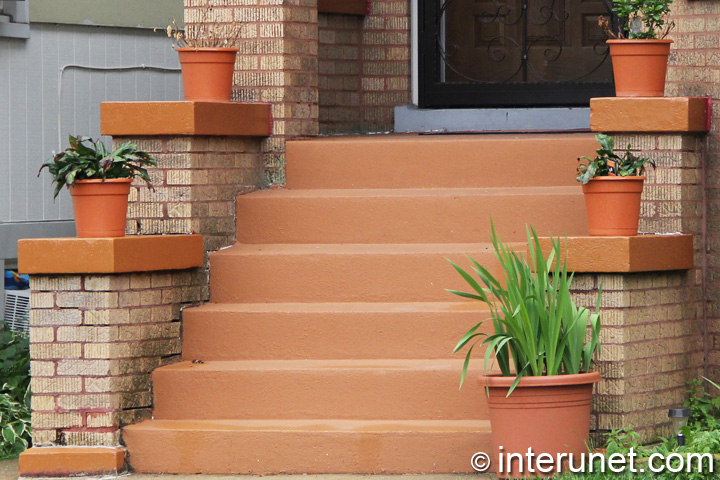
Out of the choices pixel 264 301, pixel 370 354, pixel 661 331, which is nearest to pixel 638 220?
pixel 661 331

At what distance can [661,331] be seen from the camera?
556 centimetres

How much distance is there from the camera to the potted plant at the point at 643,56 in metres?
5.75

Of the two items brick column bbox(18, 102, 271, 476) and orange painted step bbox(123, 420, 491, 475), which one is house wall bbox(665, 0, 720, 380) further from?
brick column bbox(18, 102, 271, 476)

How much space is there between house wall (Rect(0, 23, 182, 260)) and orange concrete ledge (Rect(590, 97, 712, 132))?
3581 millimetres

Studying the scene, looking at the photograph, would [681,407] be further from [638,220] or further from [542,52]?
[542,52]

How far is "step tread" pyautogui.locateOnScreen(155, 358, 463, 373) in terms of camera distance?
553cm

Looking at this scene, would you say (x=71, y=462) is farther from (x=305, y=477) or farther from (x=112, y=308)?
(x=305, y=477)

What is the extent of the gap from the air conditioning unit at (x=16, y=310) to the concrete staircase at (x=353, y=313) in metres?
1.74

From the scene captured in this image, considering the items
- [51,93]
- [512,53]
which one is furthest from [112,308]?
[512,53]

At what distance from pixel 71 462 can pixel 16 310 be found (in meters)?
2.16

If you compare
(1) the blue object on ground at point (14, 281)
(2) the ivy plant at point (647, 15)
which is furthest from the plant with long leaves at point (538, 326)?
(1) the blue object on ground at point (14, 281)

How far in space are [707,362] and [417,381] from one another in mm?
1554

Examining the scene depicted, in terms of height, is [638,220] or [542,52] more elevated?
[542,52]

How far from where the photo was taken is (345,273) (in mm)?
5988
